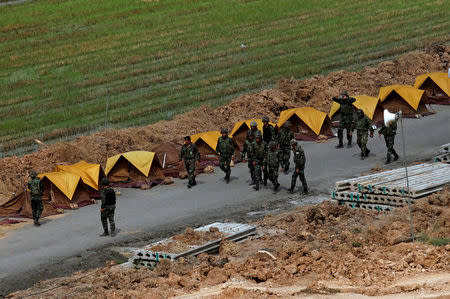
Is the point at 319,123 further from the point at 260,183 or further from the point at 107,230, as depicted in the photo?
the point at 107,230

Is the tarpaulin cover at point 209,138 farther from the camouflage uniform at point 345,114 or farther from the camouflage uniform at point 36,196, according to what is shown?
the camouflage uniform at point 36,196

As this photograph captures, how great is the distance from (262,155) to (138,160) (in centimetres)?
391

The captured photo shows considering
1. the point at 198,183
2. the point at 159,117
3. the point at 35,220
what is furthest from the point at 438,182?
the point at 159,117

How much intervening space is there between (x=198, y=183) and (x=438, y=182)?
7716 millimetres

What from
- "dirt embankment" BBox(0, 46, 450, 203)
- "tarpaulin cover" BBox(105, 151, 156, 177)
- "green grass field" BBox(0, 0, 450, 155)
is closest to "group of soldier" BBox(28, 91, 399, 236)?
"tarpaulin cover" BBox(105, 151, 156, 177)

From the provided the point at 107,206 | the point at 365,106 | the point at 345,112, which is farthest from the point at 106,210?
the point at 365,106

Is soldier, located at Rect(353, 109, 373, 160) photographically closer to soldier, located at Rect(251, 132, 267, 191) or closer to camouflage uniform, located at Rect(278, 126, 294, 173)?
camouflage uniform, located at Rect(278, 126, 294, 173)

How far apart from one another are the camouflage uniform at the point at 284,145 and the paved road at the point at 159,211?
0.47 m

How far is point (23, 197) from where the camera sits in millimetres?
23047

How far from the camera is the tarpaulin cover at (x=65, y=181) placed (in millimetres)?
23688

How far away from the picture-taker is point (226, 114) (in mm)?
32188

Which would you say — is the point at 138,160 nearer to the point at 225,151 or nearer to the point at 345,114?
the point at 225,151

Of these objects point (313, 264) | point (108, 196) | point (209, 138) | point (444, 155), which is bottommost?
point (313, 264)

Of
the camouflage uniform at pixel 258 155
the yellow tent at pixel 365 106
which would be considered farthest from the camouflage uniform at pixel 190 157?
the yellow tent at pixel 365 106
